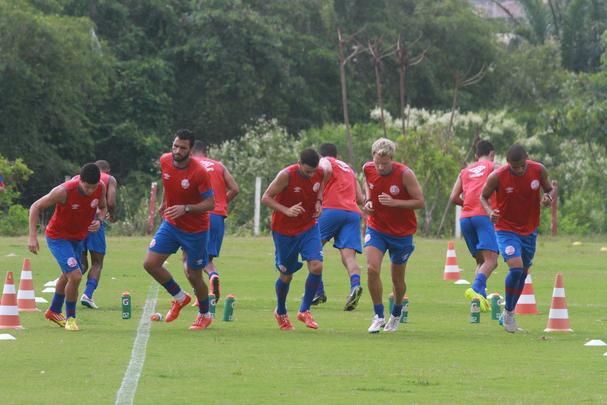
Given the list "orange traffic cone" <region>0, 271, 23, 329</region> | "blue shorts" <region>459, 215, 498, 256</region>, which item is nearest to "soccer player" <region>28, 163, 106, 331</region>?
"orange traffic cone" <region>0, 271, 23, 329</region>

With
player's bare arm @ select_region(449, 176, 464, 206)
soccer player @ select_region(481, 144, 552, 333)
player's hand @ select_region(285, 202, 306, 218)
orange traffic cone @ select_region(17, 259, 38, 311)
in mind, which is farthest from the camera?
player's bare arm @ select_region(449, 176, 464, 206)

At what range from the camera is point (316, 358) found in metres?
13.1

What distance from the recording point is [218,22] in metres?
57.1

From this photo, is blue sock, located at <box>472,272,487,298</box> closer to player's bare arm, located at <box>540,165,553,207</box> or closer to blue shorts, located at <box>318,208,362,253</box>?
blue shorts, located at <box>318,208,362,253</box>

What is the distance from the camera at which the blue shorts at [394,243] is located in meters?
16.0

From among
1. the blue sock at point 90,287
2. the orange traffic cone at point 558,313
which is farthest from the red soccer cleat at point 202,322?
the orange traffic cone at point 558,313

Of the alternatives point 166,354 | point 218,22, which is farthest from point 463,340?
point 218,22

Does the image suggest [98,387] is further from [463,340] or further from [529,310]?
[529,310]

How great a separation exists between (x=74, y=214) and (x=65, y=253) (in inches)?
16.5

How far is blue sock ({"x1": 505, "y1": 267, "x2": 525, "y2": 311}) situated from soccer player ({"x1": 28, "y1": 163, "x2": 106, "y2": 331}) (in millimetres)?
4343

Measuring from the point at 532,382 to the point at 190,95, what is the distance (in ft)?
159

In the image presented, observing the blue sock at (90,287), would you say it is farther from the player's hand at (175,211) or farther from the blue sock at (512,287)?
the blue sock at (512,287)

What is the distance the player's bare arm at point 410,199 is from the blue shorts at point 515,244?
41.3 inches

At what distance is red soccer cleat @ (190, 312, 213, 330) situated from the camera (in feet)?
52.4
